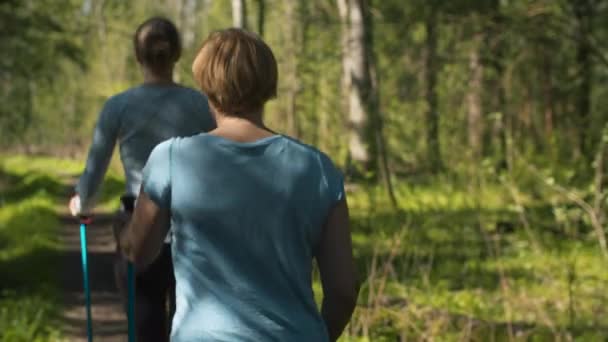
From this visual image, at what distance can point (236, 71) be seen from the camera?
2553 mm

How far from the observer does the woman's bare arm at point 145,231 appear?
264 cm

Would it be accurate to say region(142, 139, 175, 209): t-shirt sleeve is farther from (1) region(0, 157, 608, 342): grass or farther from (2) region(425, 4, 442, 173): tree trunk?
(2) region(425, 4, 442, 173): tree trunk

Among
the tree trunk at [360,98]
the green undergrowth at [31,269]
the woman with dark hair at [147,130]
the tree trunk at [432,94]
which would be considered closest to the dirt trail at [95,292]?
the green undergrowth at [31,269]

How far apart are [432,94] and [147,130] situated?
6.89 metres

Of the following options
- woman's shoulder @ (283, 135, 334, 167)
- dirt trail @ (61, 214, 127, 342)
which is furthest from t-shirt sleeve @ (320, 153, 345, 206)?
dirt trail @ (61, 214, 127, 342)

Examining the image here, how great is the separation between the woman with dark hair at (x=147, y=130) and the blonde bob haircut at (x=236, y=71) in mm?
1734

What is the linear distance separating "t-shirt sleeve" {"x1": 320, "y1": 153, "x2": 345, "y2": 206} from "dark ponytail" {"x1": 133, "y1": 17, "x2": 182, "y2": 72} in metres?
1.82

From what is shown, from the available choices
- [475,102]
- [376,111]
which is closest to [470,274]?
[475,102]

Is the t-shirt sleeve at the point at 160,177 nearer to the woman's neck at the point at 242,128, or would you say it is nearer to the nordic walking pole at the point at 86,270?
the woman's neck at the point at 242,128

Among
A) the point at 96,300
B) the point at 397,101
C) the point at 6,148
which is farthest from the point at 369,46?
the point at 6,148

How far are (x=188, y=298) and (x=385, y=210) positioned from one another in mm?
9990

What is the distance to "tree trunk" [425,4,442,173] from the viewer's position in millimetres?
10461

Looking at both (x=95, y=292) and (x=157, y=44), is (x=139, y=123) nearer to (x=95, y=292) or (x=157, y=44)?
(x=157, y=44)

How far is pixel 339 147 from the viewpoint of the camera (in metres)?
12.1
